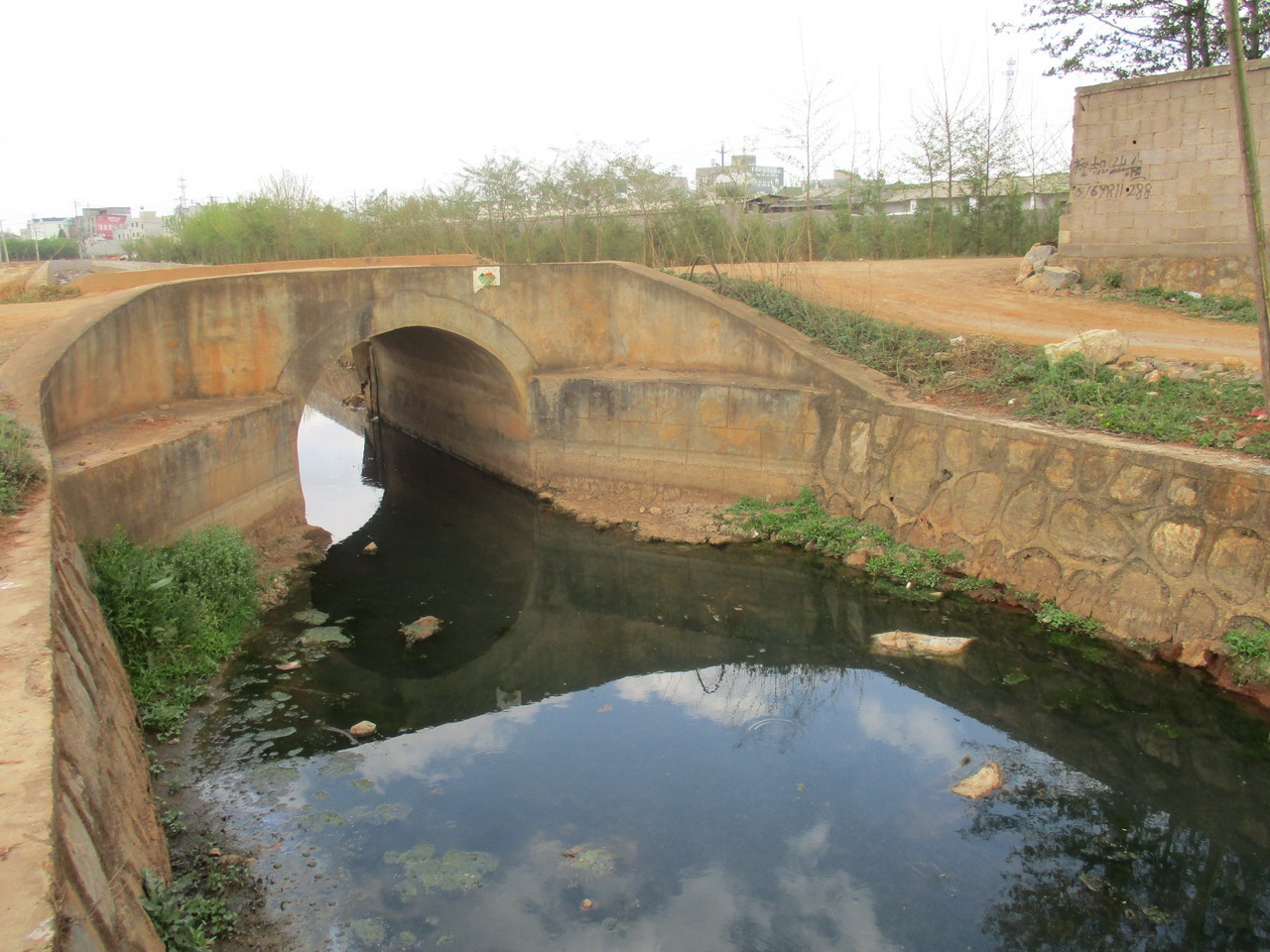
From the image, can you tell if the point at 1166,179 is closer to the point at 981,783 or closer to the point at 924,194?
the point at 924,194

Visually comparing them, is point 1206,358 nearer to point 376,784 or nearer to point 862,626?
point 862,626

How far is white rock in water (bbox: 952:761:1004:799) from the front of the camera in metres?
6.18

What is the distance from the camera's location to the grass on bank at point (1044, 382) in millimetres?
8312

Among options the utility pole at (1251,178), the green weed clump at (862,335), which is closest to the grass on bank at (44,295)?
the green weed clump at (862,335)

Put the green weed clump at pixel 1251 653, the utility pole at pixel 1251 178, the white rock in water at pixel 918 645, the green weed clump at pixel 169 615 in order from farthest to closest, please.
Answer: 1. the white rock in water at pixel 918 645
2. the utility pole at pixel 1251 178
3. the green weed clump at pixel 1251 653
4. the green weed clump at pixel 169 615

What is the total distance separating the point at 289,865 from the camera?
211 inches

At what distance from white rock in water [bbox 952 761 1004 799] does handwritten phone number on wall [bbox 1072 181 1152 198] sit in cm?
937

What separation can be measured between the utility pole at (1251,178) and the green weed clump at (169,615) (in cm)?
886

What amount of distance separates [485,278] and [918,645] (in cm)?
710

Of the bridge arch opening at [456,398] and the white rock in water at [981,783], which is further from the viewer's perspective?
the bridge arch opening at [456,398]

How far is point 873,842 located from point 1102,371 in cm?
586

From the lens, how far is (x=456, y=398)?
572 inches

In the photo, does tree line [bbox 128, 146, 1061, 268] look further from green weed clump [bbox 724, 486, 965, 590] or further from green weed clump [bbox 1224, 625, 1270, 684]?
green weed clump [bbox 1224, 625, 1270, 684]

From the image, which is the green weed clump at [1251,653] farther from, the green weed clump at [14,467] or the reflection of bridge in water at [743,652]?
the green weed clump at [14,467]
